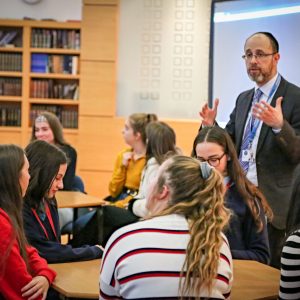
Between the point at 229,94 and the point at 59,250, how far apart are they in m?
1.77

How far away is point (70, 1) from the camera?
321 inches

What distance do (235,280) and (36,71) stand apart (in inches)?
241

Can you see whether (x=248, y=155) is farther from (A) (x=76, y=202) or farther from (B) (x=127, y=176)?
(B) (x=127, y=176)

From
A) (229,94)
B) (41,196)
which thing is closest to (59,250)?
(41,196)

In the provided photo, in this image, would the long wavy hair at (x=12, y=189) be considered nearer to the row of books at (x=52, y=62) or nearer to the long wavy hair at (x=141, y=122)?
the long wavy hair at (x=141, y=122)

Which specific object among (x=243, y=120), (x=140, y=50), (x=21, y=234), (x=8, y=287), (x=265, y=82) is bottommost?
(x=8, y=287)

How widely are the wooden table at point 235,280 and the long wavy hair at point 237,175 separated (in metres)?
0.23

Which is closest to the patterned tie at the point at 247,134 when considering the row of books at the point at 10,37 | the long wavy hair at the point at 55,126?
the long wavy hair at the point at 55,126

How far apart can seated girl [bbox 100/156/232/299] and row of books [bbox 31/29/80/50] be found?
6286 millimetres

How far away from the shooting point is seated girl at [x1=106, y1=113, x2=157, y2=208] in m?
5.09

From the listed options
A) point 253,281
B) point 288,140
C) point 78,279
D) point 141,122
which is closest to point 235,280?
point 253,281

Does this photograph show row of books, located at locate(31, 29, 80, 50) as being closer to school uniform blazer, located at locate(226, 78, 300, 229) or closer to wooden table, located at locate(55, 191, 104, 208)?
wooden table, located at locate(55, 191, 104, 208)

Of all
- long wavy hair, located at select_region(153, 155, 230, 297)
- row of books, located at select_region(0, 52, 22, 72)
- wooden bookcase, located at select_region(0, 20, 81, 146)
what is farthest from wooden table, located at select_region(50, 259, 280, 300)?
row of books, located at select_region(0, 52, 22, 72)

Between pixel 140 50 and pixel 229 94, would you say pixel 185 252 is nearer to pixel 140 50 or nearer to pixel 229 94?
pixel 229 94
